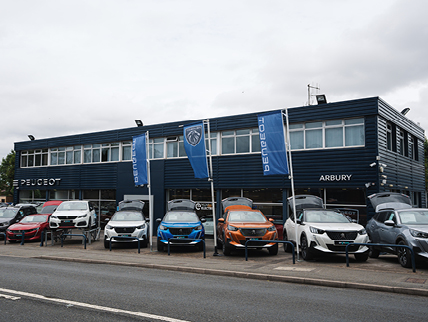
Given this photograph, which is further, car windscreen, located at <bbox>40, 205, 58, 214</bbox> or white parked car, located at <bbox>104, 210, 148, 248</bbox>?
car windscreen, located at <bbox>40, 205, 58, 214</bbox>

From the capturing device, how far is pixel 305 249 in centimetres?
1376

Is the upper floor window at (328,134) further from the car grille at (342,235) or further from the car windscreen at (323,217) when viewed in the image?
the car grille at (342,235)

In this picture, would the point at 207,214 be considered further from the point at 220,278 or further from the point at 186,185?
the point at 220,278

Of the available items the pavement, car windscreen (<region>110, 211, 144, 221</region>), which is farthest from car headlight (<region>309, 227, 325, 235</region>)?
car windscreen (<region>110, 211, 144, 221</region>)

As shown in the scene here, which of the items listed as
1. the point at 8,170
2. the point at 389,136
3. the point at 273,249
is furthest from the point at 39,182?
the point at 8,170

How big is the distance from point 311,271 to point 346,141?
37.0ft

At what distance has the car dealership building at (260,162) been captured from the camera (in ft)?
66.6

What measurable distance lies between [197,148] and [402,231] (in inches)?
317

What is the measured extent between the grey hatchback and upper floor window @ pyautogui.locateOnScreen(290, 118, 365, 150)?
683 centimetres

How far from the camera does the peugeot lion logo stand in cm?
1650

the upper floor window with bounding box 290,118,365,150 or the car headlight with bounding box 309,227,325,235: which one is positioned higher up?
the upper floor window with bounding box 290,118,365,150

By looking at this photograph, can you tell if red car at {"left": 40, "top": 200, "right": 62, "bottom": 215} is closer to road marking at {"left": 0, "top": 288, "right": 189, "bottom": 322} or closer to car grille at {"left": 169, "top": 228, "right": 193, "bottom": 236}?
car grille at {"left": 169, "top": 228, "right": 193, "bottom": 236}

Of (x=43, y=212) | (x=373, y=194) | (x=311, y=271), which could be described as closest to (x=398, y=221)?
(x=311, y=271)

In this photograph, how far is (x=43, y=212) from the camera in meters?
24.5
